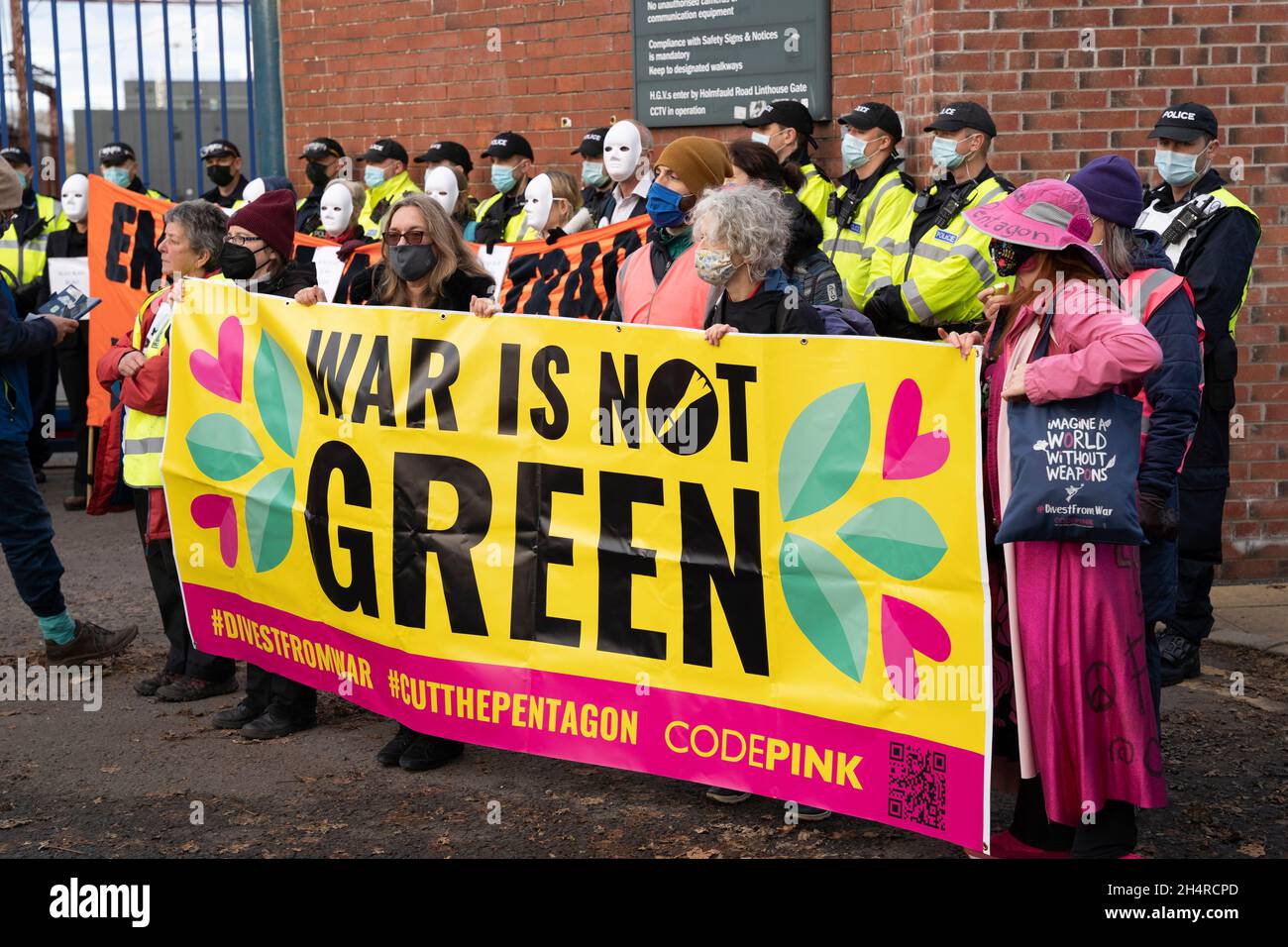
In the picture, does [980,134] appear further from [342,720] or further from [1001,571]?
[342,720]

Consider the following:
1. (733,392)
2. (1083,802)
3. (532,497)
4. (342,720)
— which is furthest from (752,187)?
(342,720)

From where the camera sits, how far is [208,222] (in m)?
6.13

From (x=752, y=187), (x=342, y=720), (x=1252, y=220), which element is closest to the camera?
(x=752, y=187)

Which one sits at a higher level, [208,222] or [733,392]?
[208,222]

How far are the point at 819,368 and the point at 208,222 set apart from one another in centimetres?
289

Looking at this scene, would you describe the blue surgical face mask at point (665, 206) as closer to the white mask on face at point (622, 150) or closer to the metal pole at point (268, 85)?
the white mask on face at point (622, 150)

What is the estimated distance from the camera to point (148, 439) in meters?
6.12

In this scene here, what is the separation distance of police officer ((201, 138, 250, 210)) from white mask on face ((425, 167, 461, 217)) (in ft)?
6.37

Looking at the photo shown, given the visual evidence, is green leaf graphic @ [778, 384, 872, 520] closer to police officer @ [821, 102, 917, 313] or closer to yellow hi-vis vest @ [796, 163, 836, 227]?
police officer @ [821, 102, 917, 313]

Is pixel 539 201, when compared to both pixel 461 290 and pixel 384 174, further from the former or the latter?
pixel 461 290

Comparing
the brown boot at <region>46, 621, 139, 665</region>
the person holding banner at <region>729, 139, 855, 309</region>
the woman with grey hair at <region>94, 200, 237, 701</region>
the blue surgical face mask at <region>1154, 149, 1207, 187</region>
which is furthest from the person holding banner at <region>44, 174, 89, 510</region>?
the blue surgical face mask at <region>1154, 149, 1207, 187</region>

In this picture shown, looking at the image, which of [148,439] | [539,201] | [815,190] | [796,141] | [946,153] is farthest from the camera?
[539,201]

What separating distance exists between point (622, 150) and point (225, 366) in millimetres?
3029

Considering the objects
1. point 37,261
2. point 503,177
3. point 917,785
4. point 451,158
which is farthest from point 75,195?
point 917,785
